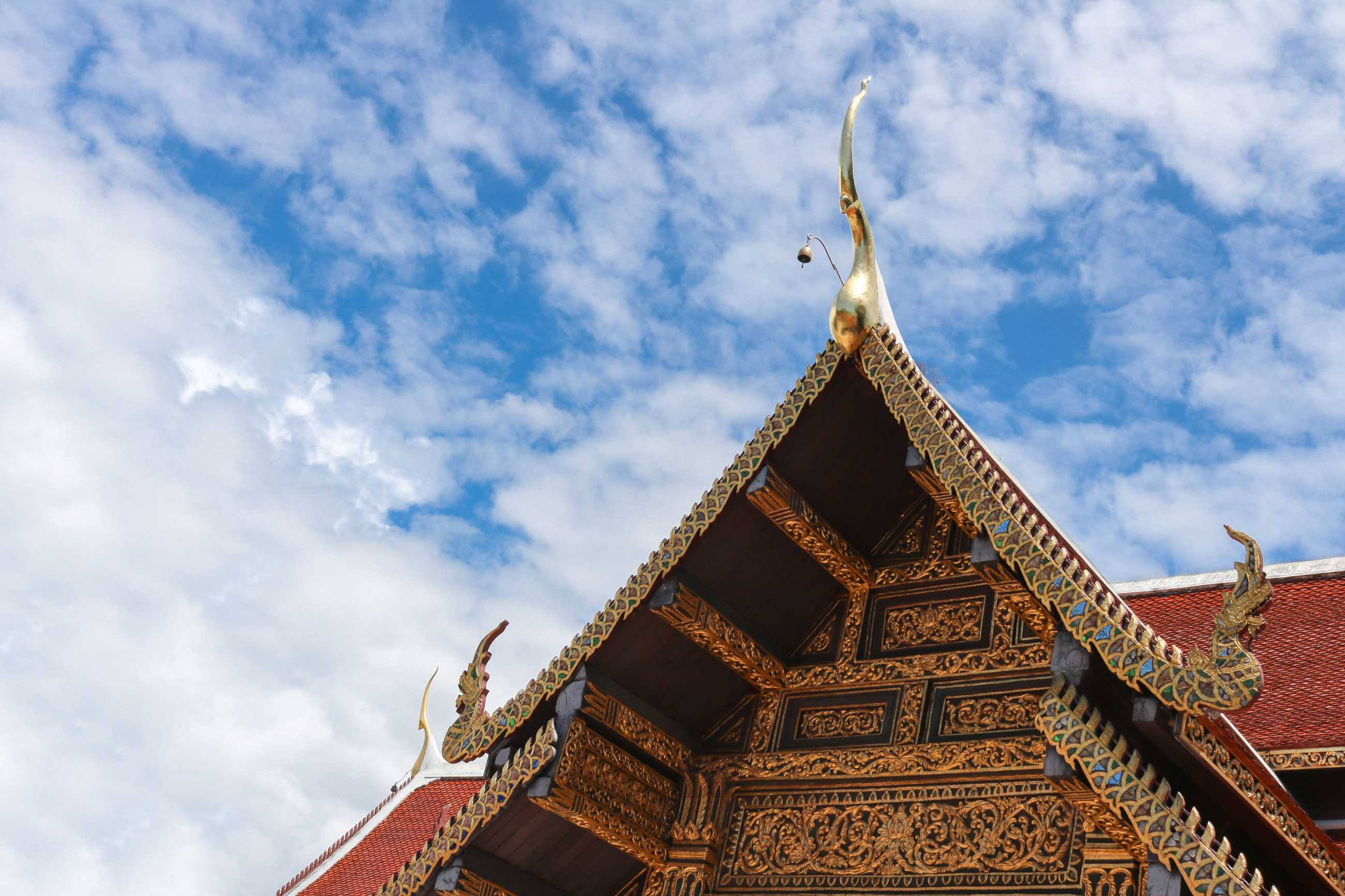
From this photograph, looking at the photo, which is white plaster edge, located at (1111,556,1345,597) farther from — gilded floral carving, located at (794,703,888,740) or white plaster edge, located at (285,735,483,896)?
white plaster edge, located at (285,735,483,896)

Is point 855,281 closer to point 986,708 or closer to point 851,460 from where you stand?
point 851,460

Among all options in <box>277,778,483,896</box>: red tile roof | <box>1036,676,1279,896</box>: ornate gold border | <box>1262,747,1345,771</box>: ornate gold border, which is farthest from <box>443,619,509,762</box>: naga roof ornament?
<box>277,778,483,896</box>: red tile roof

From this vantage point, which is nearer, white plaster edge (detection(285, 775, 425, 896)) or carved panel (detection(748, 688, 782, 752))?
carved panel (detection(748, 688, 782, 752))

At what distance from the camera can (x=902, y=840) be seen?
590 cm

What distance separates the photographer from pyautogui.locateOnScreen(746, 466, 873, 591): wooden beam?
6398mm

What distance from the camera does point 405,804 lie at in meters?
13.1

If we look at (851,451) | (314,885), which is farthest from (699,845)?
(314,885)

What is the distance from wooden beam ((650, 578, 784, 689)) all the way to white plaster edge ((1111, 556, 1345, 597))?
3.03 metres

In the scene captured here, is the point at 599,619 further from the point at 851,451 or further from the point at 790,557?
the point at 851,451

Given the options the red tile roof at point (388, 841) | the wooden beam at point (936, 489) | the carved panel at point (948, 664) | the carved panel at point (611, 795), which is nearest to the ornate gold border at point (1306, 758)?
the carved panel at point (948, 664)

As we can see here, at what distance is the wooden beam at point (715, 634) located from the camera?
636 centimetres

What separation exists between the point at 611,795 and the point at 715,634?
0.97 meters

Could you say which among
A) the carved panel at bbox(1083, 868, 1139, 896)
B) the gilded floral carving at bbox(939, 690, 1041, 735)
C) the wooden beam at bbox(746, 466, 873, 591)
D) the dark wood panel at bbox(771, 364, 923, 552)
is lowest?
the carved panel at bbox(1083, 868, 1139, 896)

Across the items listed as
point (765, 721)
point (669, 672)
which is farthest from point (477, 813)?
point (765, 721)
